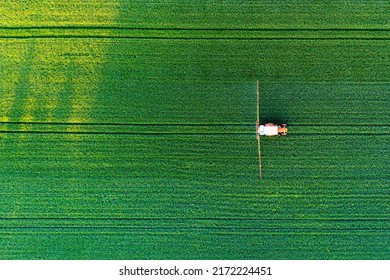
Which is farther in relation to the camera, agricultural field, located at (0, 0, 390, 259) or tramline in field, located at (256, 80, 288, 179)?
agricultural field, located at (0, 0, 390, 259)

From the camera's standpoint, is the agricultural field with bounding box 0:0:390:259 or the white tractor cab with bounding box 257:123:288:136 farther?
the agricultural field with bounding box 0:0:390:259

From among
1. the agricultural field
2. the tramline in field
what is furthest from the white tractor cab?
the agricultural field

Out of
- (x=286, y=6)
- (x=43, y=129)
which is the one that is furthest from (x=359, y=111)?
(x=43, y=129)

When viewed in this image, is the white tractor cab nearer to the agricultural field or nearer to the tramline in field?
the tramline in field

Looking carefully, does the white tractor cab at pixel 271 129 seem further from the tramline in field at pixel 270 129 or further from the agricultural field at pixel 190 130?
the agricultural field at pixel 190 130

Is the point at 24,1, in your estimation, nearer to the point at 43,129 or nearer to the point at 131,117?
the point at 43,129

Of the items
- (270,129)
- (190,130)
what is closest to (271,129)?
(270,129)
